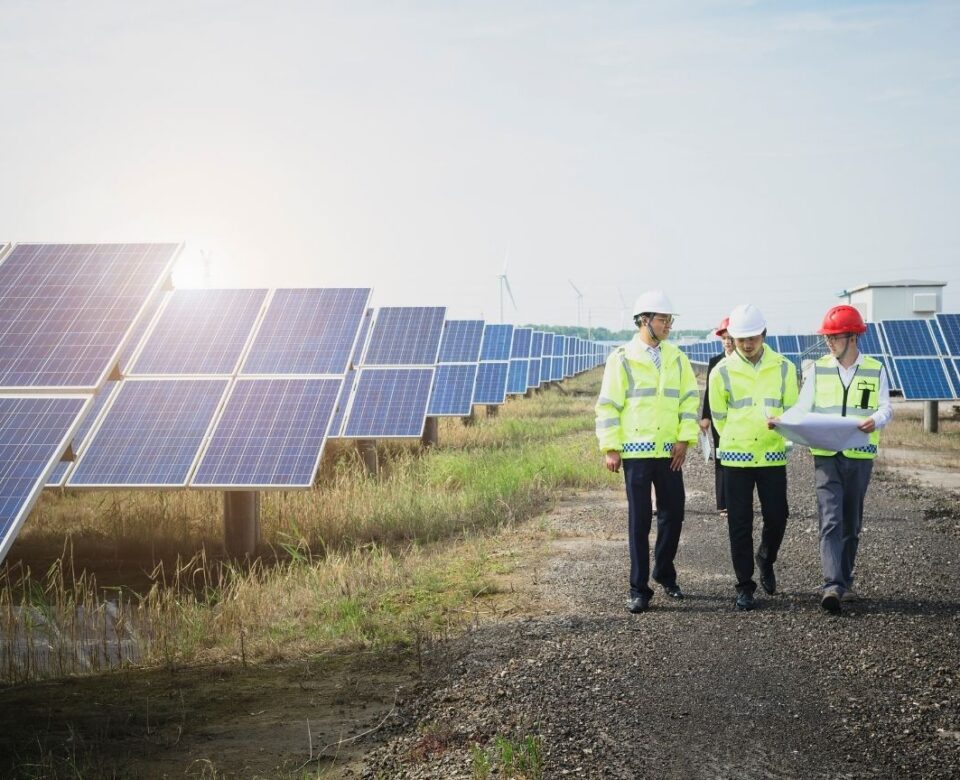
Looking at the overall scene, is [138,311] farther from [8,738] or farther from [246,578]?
[8,738]

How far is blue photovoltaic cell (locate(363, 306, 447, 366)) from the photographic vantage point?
Answer: 59.9 feet

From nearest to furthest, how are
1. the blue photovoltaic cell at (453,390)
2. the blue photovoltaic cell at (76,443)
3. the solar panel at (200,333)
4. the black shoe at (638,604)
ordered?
the black shoe at (638,604), the blue photovoltaic cell at (76,443), the solar panel at (200,333), the blue photovoltaic cell at (453,390)

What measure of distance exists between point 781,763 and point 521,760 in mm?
1111

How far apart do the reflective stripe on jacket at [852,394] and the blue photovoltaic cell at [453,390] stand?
12.7 metres

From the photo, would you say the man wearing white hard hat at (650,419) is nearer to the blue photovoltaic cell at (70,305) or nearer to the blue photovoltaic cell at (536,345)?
the blue photovoltaic cell at (70,305)

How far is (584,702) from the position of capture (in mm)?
5586

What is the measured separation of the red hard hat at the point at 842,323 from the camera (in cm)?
768

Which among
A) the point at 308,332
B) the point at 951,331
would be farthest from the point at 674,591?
the point at 951,331

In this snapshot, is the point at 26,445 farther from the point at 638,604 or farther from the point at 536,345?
the point at 536,345

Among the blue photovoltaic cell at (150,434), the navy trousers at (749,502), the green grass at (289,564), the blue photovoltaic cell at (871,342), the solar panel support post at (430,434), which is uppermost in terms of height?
the blue photovoltaic cell at (871,342)

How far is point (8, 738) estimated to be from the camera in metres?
5.68

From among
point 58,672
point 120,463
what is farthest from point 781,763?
point 120,463

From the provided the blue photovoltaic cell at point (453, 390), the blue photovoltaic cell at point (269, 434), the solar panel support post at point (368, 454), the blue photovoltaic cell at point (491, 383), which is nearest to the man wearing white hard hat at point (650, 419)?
the blue photovoltaic cell at point (269, 434)

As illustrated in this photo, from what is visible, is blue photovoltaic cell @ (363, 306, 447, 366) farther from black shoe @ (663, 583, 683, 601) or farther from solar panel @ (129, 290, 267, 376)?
black shoe @ (663, 583, 683, 601)
